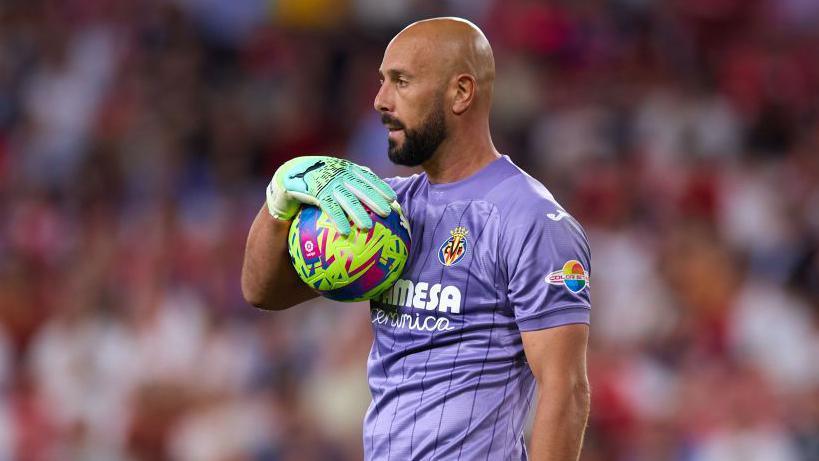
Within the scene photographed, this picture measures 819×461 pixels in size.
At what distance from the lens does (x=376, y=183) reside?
371 centimetres

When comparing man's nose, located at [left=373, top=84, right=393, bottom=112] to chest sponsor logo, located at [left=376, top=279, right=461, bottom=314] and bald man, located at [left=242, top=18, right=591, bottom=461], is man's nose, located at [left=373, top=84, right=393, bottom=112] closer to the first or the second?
bald man, located at [left=242, top=18, right=591, bottom=461]

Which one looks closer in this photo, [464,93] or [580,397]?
[580,397]

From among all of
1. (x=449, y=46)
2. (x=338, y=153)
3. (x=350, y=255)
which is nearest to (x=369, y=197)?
(x=350, y=255)

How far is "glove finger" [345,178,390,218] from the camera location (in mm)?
3631

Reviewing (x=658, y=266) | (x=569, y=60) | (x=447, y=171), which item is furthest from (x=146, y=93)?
(x=447, y=171)

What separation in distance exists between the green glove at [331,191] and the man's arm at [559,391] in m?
0.56

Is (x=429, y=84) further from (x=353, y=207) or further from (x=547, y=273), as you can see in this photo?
(x=547, y=273)

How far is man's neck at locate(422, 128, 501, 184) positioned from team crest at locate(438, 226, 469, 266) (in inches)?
7.8

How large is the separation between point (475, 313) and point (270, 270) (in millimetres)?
678

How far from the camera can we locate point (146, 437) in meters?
7.69

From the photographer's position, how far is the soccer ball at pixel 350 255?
3.62 metres

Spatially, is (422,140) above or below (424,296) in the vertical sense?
above

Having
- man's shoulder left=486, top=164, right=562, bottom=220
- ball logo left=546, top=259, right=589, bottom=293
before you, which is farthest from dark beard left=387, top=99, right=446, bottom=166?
ball logo left=546, top=259, right=589, bottom=293

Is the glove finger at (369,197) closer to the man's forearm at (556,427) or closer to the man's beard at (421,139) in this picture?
the man's beard at (421,139)
